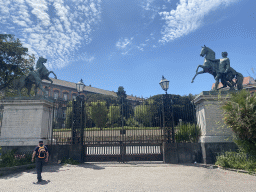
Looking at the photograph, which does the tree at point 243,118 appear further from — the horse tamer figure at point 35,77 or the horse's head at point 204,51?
the horse tamer figure at point 35,77

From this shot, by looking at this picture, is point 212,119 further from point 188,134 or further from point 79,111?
point 79,111

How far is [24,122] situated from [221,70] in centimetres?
1093

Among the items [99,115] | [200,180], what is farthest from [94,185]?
[99,115]

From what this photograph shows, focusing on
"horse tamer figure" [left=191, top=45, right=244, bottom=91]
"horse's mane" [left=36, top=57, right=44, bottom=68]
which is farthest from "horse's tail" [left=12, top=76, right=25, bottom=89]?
"horse tamer figure" [left=191, top=45, right=244, bottom=91]

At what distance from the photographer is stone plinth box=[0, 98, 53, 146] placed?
962cm

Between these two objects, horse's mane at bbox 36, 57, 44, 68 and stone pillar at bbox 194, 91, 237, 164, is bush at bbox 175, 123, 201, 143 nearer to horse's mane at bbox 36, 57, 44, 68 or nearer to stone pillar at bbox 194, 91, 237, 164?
stone pillar at bbox 194, 91, 237, 164

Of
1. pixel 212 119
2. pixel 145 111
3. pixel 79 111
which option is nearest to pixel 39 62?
pixel 79 111

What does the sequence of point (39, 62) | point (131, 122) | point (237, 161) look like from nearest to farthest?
point (237, 161) < point (39, 62) < point (131, 122)

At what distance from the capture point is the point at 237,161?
25.0 feet

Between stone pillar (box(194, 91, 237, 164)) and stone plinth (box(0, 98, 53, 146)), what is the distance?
8.44 m

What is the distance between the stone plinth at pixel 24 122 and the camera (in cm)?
962

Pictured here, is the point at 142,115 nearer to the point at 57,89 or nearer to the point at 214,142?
the point at 214,142

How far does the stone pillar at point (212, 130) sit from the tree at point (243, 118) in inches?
34.7

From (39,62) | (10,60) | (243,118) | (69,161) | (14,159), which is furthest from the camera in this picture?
(10,60)
